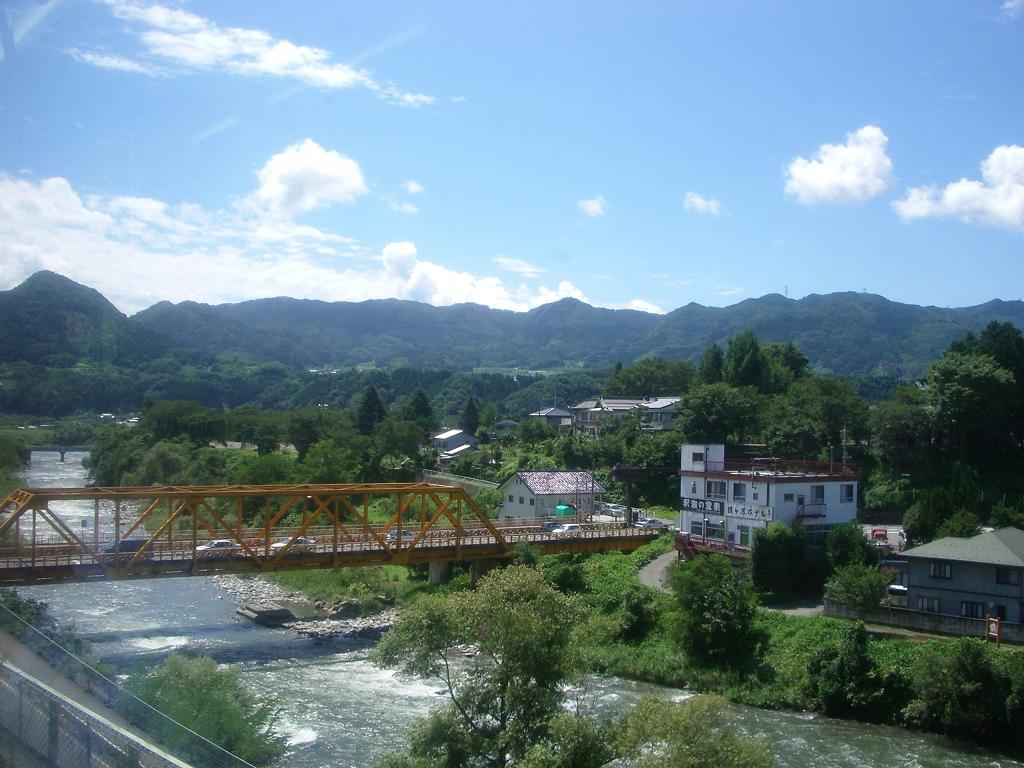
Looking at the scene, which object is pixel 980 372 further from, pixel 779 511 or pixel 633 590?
pixel 633 590

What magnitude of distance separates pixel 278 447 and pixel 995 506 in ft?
175

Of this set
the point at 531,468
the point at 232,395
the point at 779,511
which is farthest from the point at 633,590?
the point at 232,395

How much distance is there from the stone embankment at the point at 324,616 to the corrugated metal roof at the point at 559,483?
13.6 metres

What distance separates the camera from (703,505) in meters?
34.3

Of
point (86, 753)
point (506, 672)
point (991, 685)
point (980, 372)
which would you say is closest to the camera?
point (86, 753)

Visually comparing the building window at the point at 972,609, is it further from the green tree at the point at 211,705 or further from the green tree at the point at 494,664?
the green tree at the point at 211,705

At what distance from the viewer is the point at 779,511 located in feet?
102

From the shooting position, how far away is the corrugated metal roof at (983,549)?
24.0 metres

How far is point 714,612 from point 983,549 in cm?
784

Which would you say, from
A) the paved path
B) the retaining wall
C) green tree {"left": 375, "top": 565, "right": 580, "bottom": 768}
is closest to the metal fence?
green tree {"left": 375, "top": 565, "right": 580, "bottom": 768}

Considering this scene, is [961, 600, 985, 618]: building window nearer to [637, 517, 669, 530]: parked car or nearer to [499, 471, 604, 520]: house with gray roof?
[637, 517, 669, 530]: parked car

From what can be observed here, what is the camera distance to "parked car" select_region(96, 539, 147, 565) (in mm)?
26484

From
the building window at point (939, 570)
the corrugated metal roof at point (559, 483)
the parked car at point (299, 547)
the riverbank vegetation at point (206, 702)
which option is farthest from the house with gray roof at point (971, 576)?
the corrugated metal roof at point (559, 483)

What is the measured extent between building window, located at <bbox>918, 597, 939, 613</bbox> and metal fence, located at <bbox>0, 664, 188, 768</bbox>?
2422cm
